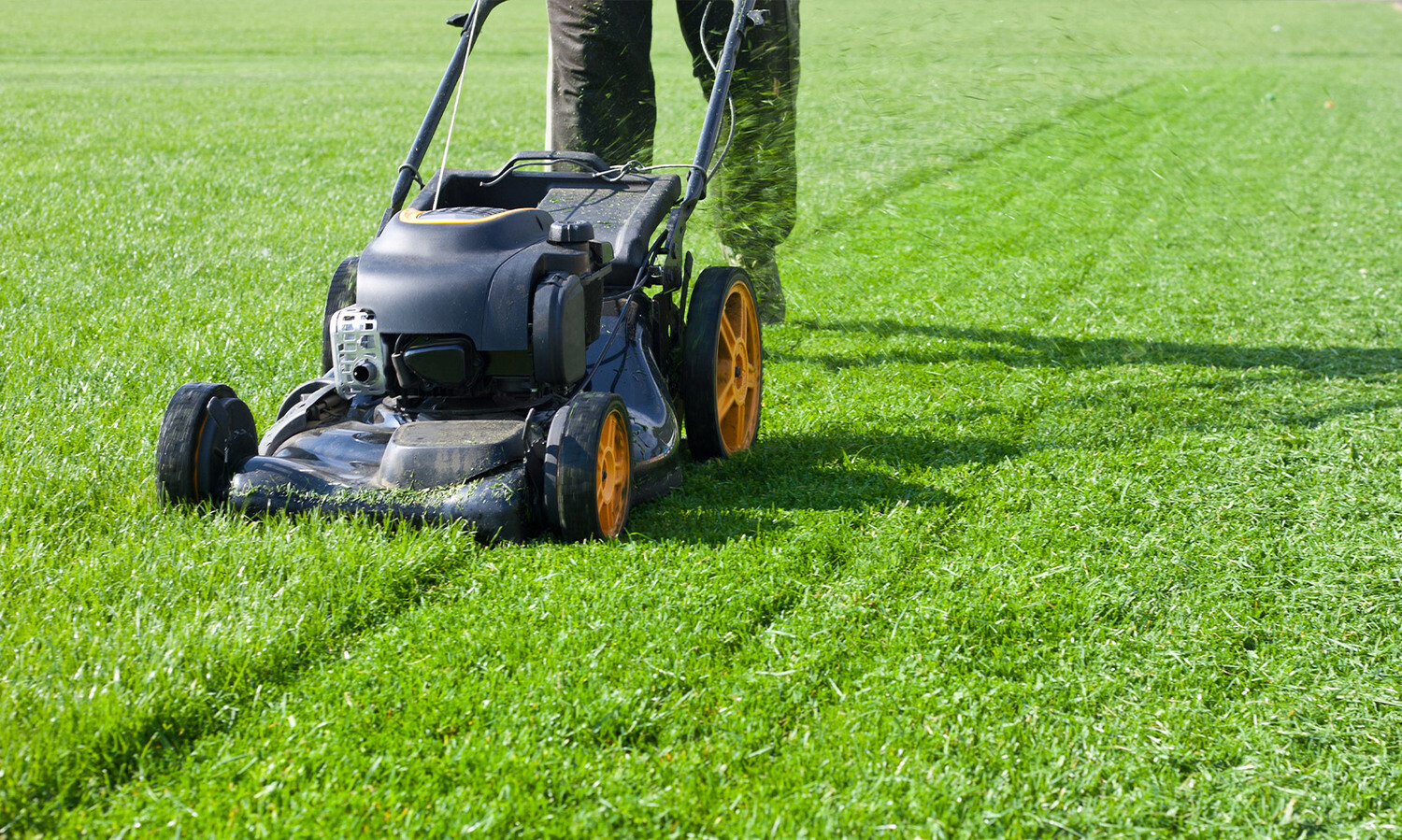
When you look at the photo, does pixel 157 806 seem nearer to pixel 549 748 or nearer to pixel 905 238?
pixel 549 748

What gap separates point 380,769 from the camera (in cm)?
195

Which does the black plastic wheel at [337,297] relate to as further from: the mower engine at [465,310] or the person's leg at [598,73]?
the person's leg at [598,73]

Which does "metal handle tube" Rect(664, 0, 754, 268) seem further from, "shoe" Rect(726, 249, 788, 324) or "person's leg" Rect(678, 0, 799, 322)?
"shoe" Rect(726, 249, 788, 324)

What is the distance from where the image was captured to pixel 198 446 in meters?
2.75

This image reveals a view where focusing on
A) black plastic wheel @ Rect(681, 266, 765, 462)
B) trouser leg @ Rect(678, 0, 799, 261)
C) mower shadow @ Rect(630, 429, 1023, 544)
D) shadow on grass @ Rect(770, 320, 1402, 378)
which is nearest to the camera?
mower shadow @ Rect(630, 429, 1023, 544)

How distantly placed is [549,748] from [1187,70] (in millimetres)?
22947

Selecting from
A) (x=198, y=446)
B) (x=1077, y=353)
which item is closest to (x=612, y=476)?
(x=198, y=446)

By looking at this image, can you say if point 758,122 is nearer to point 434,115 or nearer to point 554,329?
point 434,115

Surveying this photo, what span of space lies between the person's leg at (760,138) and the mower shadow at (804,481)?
1164 millimetres

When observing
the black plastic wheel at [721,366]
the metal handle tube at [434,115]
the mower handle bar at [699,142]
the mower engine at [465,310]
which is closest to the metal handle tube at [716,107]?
the mower handle bar at [699,142]

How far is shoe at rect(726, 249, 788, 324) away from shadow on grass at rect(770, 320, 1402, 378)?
205mm

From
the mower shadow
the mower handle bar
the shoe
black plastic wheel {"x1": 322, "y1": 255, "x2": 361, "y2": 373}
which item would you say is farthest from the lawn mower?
the shoe

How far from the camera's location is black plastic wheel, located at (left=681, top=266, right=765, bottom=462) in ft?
10.8

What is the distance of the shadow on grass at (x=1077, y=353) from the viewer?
480 cm
